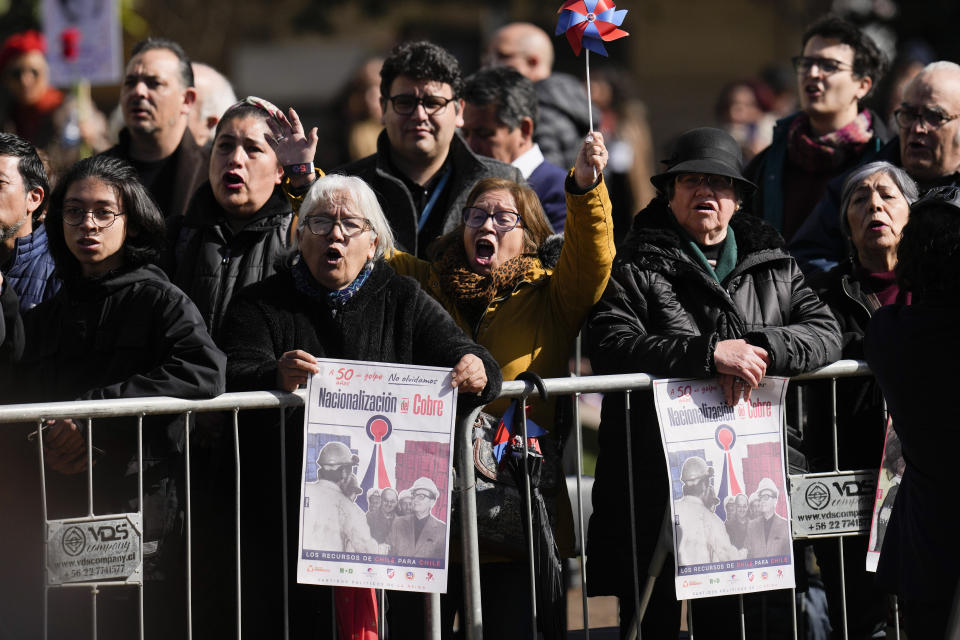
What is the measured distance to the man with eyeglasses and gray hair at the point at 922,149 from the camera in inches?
227

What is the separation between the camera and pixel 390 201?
585cm

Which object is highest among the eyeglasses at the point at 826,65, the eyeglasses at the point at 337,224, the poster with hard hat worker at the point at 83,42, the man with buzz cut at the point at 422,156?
the poster with hard hat worker at the point at 83,42

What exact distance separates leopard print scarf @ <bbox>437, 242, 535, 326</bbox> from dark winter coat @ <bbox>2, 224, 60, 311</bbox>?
1.47 metres

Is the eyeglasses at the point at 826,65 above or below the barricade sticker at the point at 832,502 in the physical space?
above

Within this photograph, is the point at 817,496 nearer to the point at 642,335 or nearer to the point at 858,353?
the point at 858,353

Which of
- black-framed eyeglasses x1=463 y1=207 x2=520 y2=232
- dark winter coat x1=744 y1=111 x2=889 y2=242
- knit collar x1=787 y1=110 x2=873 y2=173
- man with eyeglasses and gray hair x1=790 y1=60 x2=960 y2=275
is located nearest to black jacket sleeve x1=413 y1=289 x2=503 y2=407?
black-framed eyeglasses x1=463 y1=207 x2=520 y2=232

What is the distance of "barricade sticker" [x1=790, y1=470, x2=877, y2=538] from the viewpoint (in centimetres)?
479

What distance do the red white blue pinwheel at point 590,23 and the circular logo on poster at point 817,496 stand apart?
1.67 m

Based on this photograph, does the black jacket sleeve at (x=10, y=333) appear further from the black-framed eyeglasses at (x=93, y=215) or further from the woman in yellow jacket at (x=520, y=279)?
the woman in yellow jacket at (x=520, y=279)

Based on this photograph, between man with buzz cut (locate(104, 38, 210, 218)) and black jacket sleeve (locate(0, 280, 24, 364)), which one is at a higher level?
man with buzz cut (locate(104, 38, 210, 218))

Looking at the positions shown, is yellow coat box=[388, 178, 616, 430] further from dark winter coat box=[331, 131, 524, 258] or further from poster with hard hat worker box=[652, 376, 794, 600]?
dark winter coat box=[331, 131, 524, 258]

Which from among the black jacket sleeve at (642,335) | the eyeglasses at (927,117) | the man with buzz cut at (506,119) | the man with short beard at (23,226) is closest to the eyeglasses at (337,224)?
the black jacket sleeve at (642,335)

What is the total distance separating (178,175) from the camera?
6273mm

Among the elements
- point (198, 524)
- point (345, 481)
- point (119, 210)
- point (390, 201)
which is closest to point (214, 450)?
point (198, 524)
